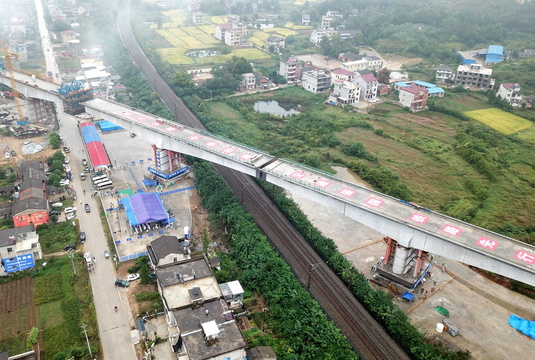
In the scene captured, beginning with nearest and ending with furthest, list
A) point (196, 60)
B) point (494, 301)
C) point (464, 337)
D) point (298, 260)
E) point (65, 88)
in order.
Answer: point (464, 337) → point (494, 301) → point (298, 260) → point (65, 88) → point (196, 60)

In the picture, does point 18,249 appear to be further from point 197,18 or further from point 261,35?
point 197,18

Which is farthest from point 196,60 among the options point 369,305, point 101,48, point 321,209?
point 369,305

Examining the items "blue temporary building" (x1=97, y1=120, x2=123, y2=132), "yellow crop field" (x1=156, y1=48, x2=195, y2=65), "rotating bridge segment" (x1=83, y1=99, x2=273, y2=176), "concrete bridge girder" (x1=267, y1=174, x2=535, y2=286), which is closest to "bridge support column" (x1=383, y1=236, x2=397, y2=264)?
"concrete bridge girder" (x1=267, y1=174, x2=535, y2=286)

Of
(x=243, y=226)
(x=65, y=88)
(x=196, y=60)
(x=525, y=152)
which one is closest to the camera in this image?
(x=243, y=226)

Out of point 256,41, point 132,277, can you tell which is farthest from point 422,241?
point 256,41

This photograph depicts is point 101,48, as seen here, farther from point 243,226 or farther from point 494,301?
point 494,301

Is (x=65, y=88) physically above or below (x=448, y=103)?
above
